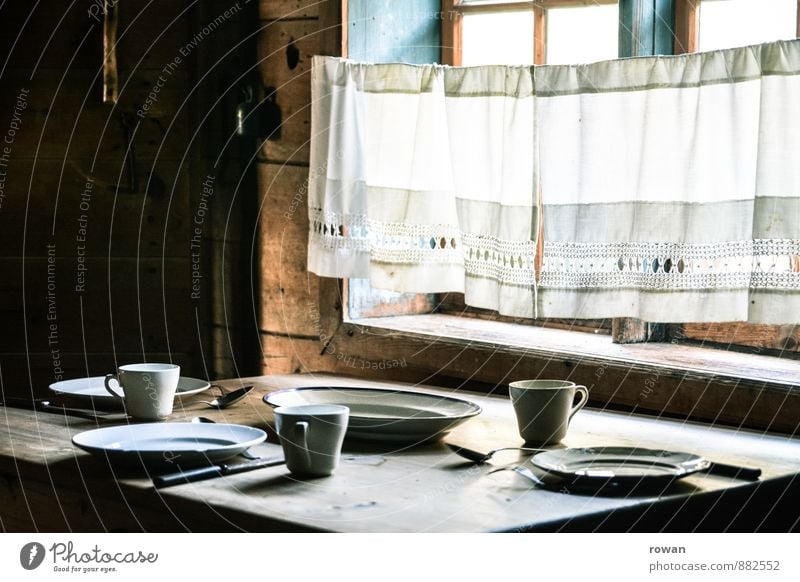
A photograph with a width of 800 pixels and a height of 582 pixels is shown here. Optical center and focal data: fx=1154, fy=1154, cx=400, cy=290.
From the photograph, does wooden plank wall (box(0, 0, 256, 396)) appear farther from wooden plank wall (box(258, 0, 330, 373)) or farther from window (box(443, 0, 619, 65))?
window (box(443, 0, 619, 65))

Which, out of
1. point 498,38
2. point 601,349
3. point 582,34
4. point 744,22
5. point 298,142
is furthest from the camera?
point 298,142

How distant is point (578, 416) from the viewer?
70.7 inches

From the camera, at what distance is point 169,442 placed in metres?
1.46

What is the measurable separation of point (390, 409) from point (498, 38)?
90 cm

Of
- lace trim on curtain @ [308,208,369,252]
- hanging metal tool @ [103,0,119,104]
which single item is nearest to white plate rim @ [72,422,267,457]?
lace trim on curtain @ [308,208,369,252]

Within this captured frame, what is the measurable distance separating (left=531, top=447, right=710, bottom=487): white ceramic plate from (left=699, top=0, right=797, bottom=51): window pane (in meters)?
0.77

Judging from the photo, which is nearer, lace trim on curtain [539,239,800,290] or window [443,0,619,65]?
lace trim on curtain [539,239,800,290]

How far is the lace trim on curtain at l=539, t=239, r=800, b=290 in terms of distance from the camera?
5.63 ft

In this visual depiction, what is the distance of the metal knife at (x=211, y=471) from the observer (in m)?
1.28

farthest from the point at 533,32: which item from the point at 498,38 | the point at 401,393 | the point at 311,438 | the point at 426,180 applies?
the point at 311,438

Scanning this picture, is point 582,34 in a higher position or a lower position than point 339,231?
higher

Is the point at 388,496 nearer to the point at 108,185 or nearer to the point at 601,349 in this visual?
the point at 601,349

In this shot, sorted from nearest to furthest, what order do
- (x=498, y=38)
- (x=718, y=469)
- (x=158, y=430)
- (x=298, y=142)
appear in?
(x=718, y=469) → (x=158, y=430) → (x=498, y=38) → (x=298, y=142)

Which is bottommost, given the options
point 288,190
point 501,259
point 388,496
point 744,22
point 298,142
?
point 388,496
